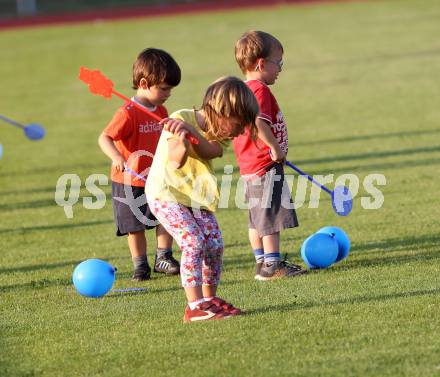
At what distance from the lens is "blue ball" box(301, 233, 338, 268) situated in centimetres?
710

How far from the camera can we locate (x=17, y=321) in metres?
6.33

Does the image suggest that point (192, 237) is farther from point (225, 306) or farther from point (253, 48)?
point (253, 48)

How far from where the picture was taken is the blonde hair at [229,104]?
18.4 ft

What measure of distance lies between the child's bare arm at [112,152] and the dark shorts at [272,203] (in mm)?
945

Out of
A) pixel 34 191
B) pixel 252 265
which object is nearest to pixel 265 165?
pixel 252 265

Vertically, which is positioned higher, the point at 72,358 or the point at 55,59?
the point at 55,59

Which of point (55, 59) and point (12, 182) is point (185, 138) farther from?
point (55, 59)

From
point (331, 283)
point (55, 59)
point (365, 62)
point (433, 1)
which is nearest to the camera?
point (331, 283)

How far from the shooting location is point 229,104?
18.4ft

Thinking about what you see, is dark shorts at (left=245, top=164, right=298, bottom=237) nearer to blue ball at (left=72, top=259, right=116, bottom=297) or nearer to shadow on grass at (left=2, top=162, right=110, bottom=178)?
blue ball at (left=72, top=259, right=116, bottom=297)

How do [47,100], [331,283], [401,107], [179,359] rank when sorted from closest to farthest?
[179,359] < [331,283] < [401,107] < [47,100]

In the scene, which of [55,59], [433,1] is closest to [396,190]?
[55,59]

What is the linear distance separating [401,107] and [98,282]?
10745 mm

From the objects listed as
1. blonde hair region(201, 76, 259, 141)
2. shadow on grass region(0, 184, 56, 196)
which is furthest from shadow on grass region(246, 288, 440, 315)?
shadow on grass region(0, 184, 56, 196)
